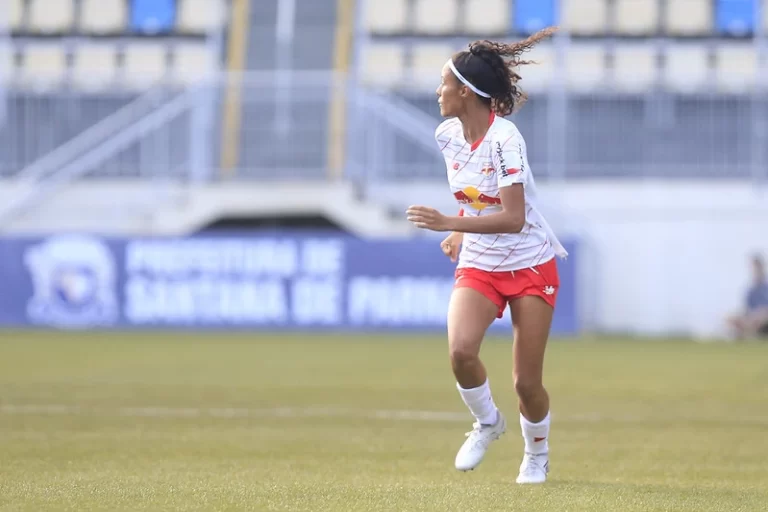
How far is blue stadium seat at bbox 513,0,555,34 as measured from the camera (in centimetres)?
2655

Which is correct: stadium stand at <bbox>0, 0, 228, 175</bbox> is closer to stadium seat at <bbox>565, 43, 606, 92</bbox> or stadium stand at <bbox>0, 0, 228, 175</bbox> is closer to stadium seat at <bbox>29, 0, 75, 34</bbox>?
stadium seat at <bbox>29, 0, 75, 34</bbox>

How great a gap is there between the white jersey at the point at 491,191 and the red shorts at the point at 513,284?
1.3 inches

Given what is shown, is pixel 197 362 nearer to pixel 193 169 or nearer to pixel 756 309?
pixel 193 169

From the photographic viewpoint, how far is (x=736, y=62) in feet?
84.1

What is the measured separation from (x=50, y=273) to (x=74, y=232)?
0.79 m

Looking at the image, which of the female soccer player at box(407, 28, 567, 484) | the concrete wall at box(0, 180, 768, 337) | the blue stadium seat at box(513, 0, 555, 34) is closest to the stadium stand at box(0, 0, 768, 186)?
the blue stadium seat at box(513, 0, 555, 34)

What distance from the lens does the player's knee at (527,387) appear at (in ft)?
23.9

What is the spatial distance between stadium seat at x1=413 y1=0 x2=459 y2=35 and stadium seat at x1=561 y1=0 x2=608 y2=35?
2.05 metres

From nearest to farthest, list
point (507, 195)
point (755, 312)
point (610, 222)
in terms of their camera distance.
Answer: point (507, 195) → point (755, 312) → point (610, 222)

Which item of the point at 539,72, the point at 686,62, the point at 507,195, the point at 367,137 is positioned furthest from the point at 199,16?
the point at 507,195

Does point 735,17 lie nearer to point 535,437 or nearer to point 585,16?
point 585,16

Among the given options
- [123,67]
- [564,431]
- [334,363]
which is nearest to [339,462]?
[564,431]

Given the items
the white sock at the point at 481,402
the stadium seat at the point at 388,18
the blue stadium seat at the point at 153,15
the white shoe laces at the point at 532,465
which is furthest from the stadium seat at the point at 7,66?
the white shoe laces at the point at 532,465

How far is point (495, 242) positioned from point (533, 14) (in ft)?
65.1
